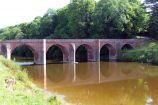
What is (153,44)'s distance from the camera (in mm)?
56438

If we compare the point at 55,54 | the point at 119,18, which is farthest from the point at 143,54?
the point at 55,54

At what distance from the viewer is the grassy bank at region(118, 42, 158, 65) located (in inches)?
2005

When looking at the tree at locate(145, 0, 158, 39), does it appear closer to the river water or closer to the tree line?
the tree line

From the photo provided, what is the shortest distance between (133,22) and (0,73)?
4556 centimetres

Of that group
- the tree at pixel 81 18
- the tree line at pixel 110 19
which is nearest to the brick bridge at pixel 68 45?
the tree line at pixel 110 19

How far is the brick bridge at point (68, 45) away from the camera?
163 ft

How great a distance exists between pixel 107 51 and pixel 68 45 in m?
11.3

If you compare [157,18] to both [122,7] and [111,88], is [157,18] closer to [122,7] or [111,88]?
[122,7]

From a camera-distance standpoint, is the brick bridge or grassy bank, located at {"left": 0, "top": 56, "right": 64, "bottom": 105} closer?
grassy bank, located at {"left": 0, "top": 56, "right": 64, "bottom": 105}

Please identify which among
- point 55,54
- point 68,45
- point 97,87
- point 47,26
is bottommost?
point 97,87

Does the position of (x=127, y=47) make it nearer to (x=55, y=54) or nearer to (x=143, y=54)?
(x=143, y=54)

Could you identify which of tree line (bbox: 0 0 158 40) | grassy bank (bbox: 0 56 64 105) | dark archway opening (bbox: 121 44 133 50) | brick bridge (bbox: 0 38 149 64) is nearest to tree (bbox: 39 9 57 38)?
tree line (bbox: 0 0 158 40)

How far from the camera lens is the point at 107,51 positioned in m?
64.5

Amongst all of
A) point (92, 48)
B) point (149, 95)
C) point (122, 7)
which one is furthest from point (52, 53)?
point (149, 95)
